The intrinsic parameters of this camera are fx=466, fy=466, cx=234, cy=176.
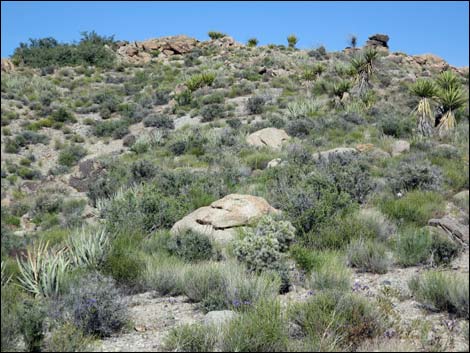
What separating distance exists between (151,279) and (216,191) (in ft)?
16.3

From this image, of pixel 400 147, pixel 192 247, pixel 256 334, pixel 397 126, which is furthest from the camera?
pixel 397 126

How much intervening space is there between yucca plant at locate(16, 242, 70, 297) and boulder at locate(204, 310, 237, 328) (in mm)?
1878

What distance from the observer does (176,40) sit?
152 ft

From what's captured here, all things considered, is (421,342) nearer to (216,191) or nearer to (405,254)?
(405,254)

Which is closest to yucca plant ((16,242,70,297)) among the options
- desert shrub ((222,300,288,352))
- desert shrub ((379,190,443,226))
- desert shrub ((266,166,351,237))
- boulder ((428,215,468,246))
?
desert shrub ((222,300,288,352))

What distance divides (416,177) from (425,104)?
23.7 ft

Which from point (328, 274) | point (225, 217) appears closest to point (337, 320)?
point (328, 274)

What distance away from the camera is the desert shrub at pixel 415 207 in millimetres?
8914

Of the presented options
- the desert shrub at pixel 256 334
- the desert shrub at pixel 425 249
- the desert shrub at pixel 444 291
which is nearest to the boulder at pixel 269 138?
the desert shrub at pixel 425 249

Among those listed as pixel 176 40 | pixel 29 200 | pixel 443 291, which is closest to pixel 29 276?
pixel 29 200

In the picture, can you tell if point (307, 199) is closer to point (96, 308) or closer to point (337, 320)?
point (337, 320)

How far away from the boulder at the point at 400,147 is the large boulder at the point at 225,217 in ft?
21.3

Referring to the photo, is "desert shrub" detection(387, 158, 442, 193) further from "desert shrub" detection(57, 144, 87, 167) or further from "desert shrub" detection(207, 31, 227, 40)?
"desert shrub" detection(207, 31, 227, 40)

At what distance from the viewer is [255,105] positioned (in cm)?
2484
